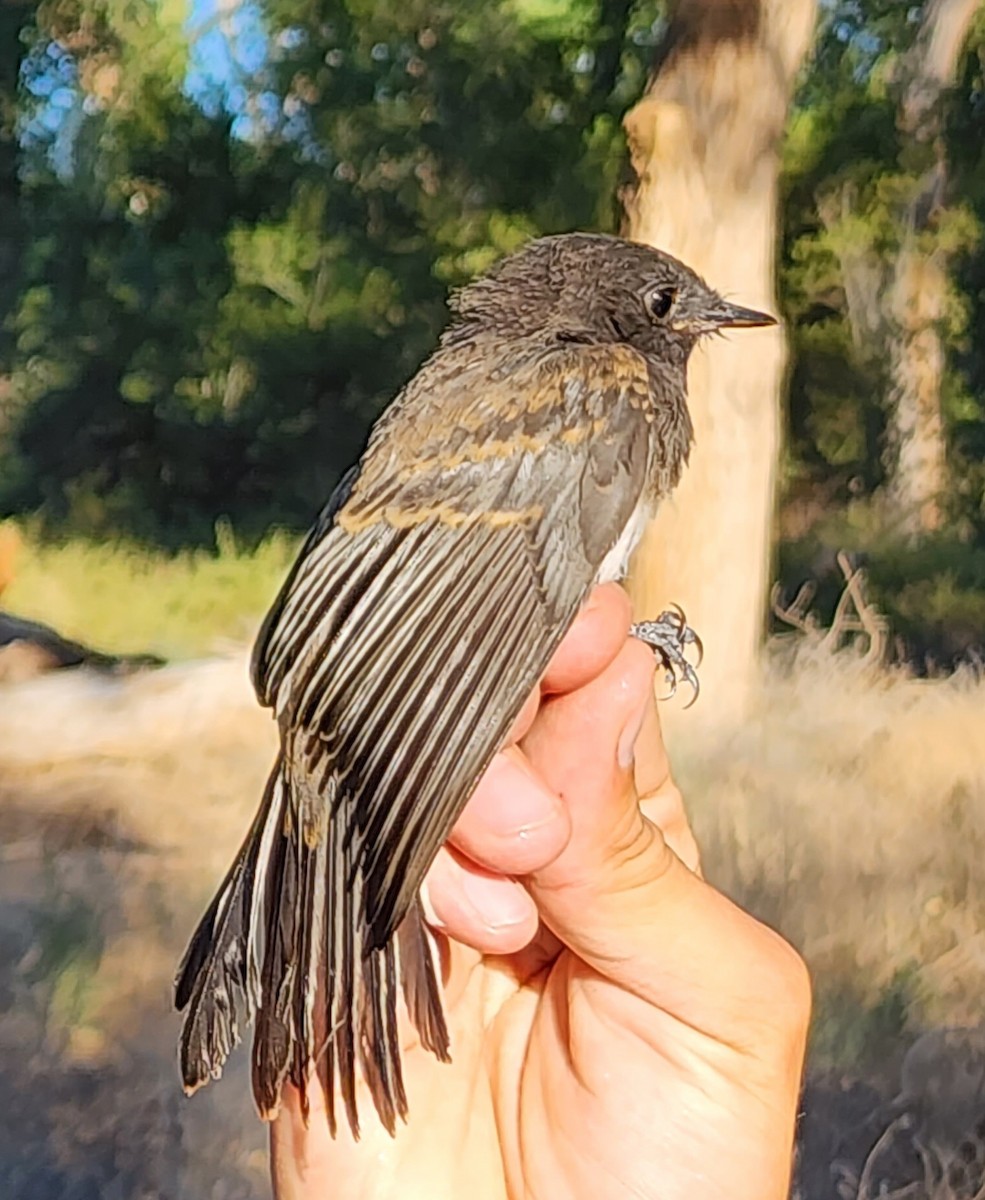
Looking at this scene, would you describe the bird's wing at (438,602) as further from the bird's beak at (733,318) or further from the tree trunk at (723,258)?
Result: the tree trunk at (723,258)

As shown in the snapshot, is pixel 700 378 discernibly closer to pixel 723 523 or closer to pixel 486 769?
pixel 723 523

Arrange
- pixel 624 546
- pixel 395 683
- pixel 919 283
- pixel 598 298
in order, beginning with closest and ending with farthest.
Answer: pixel 395 683, pixel 624 546, pixel 598 298, pixel 919 283

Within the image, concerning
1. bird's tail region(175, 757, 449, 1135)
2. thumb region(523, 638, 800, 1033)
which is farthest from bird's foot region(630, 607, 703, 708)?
bird's tail region(175, 757, 449, 1135)

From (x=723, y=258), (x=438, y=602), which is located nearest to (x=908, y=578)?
(x=723, y=258)

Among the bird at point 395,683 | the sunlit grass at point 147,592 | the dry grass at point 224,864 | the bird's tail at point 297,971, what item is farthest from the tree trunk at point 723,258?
the bird's tail at point 297,971

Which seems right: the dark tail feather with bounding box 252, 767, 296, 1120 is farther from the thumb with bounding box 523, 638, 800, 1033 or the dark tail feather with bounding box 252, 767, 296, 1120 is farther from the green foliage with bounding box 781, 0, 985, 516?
the green foliage with bounding box 781, 0, 985, 516

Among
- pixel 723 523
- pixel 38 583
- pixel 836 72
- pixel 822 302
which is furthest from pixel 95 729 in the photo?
pixel 836 72

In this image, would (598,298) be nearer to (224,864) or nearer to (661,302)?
(661,302)
